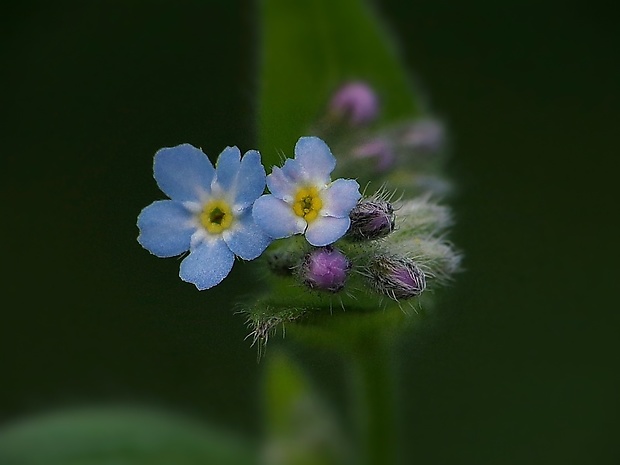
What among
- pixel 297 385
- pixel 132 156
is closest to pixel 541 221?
pixel 297 385

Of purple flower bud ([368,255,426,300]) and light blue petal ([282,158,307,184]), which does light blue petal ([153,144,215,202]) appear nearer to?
light blue petal ([282,158,307,184])

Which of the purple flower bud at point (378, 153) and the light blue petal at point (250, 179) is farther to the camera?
the purple flower bud at point (378, 153)

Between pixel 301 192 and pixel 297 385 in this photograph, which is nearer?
pixel 301 192

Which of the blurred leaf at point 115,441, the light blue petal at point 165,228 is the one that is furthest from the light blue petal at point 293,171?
the blurred leaf at point 115,441

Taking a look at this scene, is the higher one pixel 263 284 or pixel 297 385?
pixel 297 385

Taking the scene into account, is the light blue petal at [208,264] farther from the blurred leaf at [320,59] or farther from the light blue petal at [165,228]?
the blurred leaf at [320,59]

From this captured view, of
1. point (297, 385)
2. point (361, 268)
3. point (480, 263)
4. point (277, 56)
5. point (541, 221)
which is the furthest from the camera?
point (541, 221)

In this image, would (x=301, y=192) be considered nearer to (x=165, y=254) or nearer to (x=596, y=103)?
(x=165, y=254)

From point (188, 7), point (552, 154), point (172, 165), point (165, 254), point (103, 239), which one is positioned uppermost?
point (188, 7)
